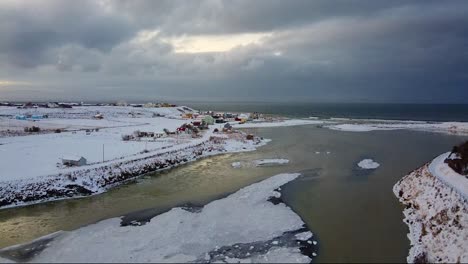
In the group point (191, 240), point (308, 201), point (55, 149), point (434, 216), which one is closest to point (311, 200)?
point (308, 201)

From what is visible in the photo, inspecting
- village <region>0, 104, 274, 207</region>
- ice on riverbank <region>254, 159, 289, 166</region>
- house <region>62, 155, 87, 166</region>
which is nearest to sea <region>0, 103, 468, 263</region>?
ice on riverbank <region>254, 159, 289, 166</region>

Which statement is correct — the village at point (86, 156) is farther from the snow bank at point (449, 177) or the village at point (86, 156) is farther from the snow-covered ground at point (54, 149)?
the snow bank at point (449, 177)

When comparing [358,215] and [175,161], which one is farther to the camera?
[175,161]

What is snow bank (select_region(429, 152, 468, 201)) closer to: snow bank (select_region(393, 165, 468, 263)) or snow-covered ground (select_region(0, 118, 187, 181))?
snow bank (select_region(393, 165, 468, 263))

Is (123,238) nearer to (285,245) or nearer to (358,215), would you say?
(285,245)

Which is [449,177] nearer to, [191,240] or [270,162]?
[191,240]

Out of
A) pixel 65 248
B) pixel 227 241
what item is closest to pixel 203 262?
pixel 227 241
